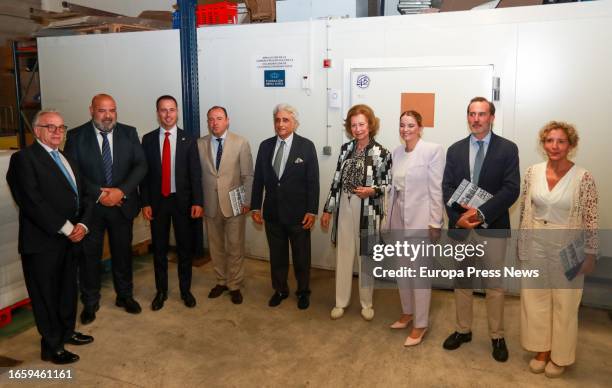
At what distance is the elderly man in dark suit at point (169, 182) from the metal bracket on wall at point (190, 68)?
4.14 feet

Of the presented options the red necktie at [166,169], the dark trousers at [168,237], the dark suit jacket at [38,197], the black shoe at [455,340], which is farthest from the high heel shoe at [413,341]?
the dark suit jacket at [38,197]

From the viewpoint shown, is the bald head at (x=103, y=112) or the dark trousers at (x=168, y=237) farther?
the dark trousers at (x=168, y=237)

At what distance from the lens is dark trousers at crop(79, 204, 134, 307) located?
140 inches

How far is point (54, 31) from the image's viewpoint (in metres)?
5.74

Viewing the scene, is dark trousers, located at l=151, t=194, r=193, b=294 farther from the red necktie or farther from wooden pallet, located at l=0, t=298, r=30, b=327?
wooden pallet, located at l=0, t=298, r=30, b=327

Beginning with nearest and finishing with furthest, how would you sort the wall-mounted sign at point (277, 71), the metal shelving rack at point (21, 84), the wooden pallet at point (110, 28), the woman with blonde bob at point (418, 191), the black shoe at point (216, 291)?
the woman with blonde bob at point (418, 191)
the black shoe at point (216, 291)
the wall-mounted sign at point (277, 71)
the wooden pallet at point (110, 28)
the metal shelving rack at point (21, 84)

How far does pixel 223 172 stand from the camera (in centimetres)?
385

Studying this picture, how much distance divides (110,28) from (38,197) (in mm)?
3217

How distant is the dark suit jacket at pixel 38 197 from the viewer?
2.79 metres

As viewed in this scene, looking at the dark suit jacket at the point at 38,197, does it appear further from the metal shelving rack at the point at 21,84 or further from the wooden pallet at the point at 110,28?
the metal shelving rack at the point at 21,84

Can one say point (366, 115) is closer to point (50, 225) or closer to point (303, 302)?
point (303, 302)

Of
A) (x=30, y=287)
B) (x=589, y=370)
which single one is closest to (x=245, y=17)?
(x=30, y=287)

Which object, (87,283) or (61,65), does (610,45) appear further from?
(61,65)

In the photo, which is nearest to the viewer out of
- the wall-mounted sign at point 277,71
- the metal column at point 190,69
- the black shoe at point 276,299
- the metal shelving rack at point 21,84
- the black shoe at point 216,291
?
the black shoe at point 276,299
